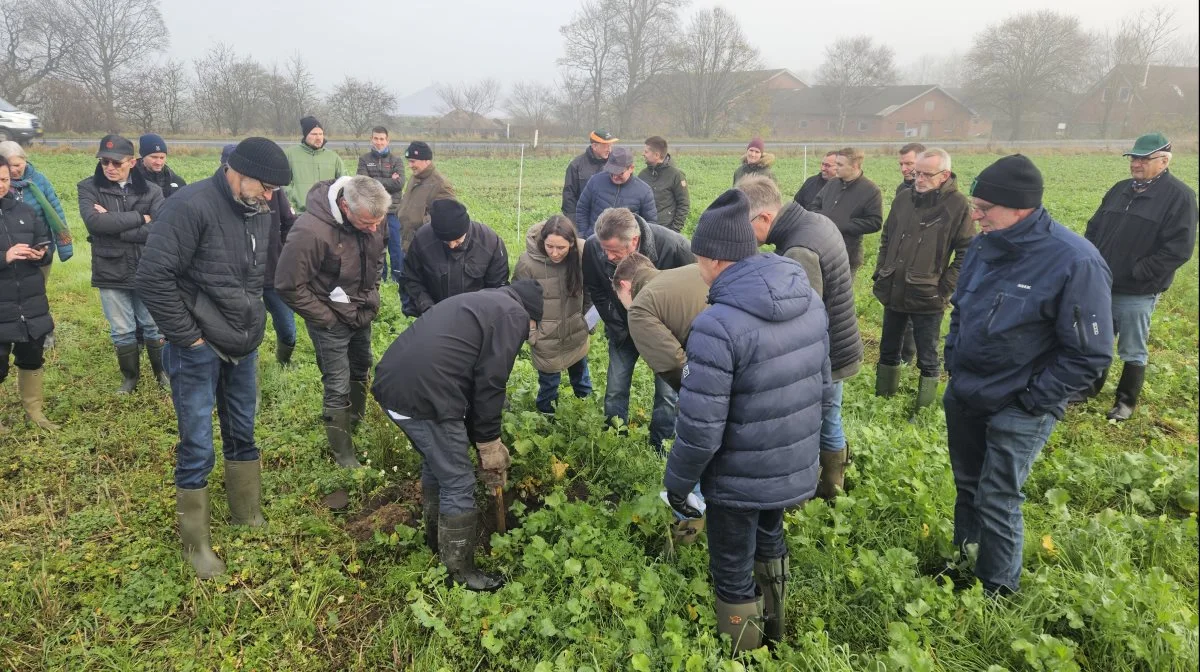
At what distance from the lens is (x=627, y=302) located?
12.2ft

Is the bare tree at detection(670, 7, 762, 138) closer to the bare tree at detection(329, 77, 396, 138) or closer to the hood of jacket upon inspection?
the bare tree at detection(329, 77, 396, 138)

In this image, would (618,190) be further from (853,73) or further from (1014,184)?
(853,73)

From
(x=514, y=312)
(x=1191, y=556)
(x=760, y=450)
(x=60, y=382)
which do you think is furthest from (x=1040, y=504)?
(x=60, y=382)

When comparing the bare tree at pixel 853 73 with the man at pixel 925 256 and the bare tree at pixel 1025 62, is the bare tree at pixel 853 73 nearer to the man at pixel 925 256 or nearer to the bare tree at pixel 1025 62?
the bare tree at pixel 1025 62

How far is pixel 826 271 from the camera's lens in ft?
11.8

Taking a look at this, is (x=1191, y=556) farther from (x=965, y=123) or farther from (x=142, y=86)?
(x=965, y=123)

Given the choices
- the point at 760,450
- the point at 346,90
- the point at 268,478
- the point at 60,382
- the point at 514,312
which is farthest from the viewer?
the point at 346,90

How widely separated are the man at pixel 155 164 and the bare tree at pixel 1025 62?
1052 cm

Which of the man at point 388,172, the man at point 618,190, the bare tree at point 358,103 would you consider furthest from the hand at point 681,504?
the bare tree at point 358,103

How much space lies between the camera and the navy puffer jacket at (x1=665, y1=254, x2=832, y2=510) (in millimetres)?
2412

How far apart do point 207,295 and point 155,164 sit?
3.30 m

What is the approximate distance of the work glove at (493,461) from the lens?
3416 millimetres

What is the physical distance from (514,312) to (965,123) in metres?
51.8

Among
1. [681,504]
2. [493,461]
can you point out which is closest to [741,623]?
[681,504]
